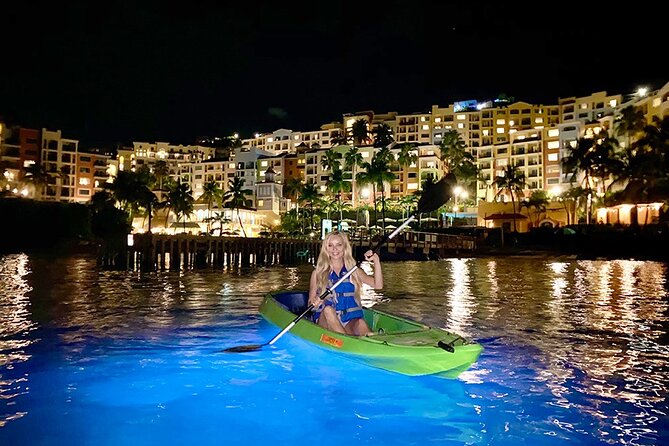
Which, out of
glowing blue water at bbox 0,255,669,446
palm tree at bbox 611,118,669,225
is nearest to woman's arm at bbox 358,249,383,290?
glowing blue water at bbox 0,255,669,446

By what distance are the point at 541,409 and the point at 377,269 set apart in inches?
132

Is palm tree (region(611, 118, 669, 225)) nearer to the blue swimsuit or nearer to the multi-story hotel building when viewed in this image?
the multi-story hotel building

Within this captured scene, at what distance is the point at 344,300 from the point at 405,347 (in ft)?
6.33

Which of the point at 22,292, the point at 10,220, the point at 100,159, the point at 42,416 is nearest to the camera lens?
the point at 42,416

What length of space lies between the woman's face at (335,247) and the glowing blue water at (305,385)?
168 cm

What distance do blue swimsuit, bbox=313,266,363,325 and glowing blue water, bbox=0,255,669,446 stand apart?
0.72 metres

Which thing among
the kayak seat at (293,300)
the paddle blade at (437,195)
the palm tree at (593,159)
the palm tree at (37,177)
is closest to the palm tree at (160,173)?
the palm tree at (37,177)

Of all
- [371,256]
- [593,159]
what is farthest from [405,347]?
[593,159]

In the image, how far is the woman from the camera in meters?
8.99

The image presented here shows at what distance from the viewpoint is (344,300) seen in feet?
29.6

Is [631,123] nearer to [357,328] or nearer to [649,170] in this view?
[649,170]

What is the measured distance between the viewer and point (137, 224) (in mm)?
104938

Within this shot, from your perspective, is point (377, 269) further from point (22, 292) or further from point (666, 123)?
point (666, 123)

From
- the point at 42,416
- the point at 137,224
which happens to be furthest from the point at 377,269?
the point at 137,224
